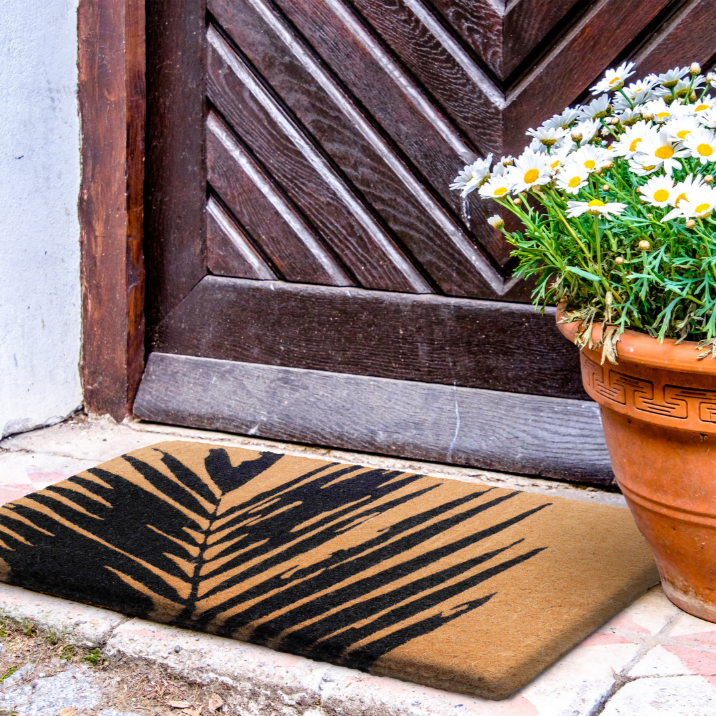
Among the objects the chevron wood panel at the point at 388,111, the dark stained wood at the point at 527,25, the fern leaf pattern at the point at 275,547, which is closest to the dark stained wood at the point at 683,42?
the chevron wood panel at the point at 388,111

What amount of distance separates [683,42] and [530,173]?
778 mm

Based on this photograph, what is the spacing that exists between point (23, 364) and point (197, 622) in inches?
45.9

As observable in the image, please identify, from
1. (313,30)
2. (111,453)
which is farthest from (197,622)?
(313,30)

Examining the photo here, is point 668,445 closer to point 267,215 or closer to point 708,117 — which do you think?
point 708,117

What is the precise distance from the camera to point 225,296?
2.31 meters

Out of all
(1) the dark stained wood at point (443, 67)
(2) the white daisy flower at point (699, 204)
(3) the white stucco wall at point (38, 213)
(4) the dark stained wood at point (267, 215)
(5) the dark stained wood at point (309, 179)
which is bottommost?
(3) the white stucco wall at point (38, 213)

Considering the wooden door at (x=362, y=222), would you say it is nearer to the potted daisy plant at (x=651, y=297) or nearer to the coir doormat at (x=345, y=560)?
the coir doormat at (x=345, y=560)

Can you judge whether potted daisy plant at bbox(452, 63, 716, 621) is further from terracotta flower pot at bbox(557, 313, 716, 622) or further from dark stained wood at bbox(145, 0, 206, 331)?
dark stained wood at bbox(145, 0, 206, 331)

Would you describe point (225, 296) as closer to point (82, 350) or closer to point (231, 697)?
point (82, 350)

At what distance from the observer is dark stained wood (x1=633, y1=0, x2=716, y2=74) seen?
1768mm

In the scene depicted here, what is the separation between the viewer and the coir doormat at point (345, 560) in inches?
51.0

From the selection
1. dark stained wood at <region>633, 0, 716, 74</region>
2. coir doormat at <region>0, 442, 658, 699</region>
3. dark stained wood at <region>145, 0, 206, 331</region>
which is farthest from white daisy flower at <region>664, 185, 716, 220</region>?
dark stained wood at <region>145, 0, 206, 331</region>

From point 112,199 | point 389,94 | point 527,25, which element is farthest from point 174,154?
point 527,25

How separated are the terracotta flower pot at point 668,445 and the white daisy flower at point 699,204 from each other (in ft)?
0.62
